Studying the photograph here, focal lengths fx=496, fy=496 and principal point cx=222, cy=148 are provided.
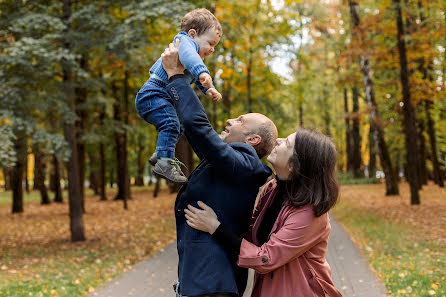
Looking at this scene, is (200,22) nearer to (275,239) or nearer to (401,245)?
(275,239)

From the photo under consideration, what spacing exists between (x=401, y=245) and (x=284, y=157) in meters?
9.96

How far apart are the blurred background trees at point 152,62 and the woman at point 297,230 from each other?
0.55 metres

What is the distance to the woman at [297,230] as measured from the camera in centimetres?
247

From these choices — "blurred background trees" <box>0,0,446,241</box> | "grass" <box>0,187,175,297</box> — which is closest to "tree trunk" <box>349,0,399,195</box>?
"blurred background trees" <box>0,0,446,241</box>

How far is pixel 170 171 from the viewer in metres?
2.84

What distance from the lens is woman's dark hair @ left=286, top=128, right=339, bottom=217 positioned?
2568 mm

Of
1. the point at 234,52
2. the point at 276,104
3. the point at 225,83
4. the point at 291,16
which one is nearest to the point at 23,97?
the point at 234,52

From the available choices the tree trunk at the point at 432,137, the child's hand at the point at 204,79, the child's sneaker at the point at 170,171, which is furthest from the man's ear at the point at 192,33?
the tree trunk at the point at 432,137

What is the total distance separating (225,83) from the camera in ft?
78.8

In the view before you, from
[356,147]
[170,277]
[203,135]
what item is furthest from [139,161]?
[203,135]

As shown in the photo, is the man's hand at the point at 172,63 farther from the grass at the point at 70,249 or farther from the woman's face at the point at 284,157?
the grass at the point at 70,249

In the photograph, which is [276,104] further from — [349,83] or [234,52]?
[234,52]

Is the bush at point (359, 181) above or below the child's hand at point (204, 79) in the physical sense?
below

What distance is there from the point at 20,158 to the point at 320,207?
1389 centimetres
